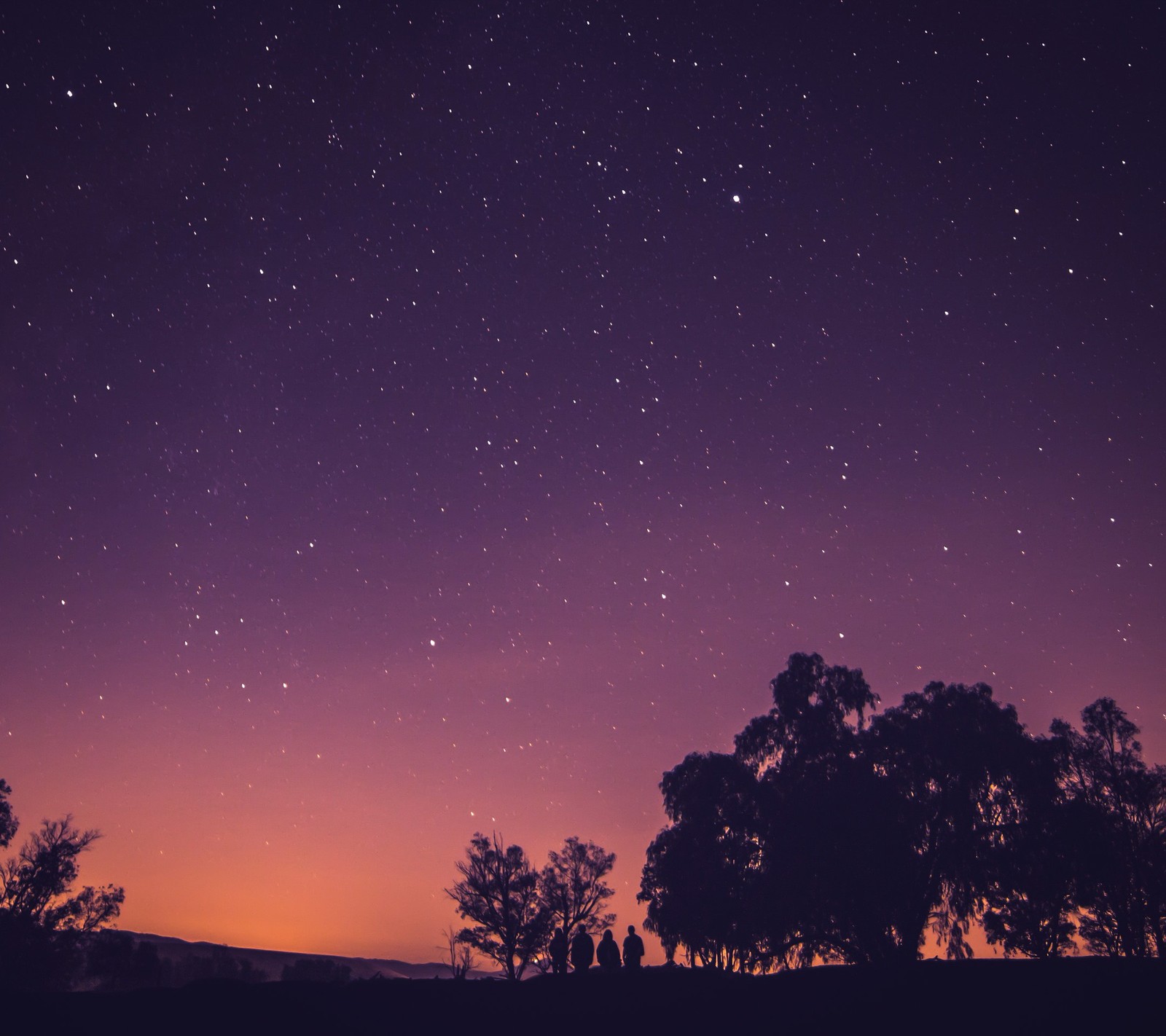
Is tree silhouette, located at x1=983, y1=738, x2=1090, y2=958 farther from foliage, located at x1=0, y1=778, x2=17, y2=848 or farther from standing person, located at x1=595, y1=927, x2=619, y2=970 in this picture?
foliage, located at x1=0, y1=778, x2=17, y2=848

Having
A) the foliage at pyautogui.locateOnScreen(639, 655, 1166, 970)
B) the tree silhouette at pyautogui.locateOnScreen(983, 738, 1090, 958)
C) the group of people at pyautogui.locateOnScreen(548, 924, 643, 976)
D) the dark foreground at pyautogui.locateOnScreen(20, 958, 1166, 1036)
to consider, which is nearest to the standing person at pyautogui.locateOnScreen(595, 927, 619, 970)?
the group of people at pyautogui.locateOnScreen(548, 924, 643, 976)

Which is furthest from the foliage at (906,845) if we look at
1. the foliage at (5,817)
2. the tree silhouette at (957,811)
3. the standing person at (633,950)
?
the foliage at (5,817)

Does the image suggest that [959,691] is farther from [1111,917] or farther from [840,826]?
[1111,917]

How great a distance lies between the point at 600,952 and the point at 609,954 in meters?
0.40

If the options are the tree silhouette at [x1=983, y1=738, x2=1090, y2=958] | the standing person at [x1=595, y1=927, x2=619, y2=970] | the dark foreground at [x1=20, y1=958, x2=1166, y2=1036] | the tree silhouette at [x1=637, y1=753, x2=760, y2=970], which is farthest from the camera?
the tree silhouette at [x1=637, y1=753, x2=760, y2=970]

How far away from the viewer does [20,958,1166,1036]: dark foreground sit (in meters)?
13.5

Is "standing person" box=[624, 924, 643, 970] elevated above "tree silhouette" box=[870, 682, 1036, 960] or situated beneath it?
situated beneath

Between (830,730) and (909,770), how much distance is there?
11.5ft

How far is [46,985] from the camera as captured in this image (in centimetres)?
3812

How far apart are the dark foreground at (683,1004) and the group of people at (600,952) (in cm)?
306

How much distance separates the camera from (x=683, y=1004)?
15.2 metres

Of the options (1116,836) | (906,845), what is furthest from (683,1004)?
(1116,836)

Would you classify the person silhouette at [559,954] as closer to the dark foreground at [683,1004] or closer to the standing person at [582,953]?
the standing person at [582,953]

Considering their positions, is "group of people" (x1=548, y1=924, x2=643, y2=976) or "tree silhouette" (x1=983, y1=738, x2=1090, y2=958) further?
"tree silhouette" (x1=983, y1=738, x2=1090, y2=958)
